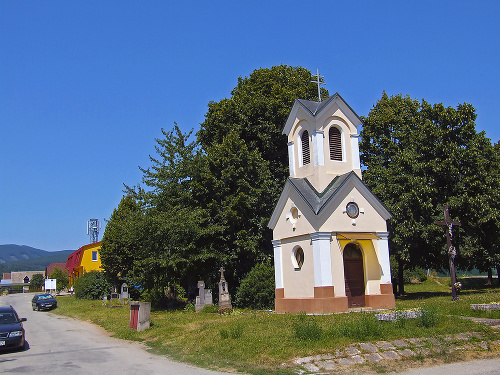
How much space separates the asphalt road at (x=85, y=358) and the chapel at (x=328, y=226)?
776cm

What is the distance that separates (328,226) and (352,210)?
5.32 feet

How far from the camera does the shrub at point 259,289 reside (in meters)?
24.0

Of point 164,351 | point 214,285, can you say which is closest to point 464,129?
point 214,285

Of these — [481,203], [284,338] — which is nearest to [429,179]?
[481,203]

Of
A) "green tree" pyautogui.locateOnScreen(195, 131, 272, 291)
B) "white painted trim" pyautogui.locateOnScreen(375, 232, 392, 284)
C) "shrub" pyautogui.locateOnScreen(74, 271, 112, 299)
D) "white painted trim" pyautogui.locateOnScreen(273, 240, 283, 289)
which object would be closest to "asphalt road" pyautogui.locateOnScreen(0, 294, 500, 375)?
"white painted trim" pyautogui.locateOnScreen(273, 240, 283, 289)

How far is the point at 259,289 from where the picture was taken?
24172mm

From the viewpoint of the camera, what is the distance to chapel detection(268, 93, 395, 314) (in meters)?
19.3

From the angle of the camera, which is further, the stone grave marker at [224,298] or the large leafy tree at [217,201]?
the large leafy tree at [217,201]

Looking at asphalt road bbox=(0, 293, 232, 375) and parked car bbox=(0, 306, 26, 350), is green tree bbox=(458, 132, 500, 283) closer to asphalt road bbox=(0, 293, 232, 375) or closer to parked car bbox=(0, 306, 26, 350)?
asphalt road bbox=(0, 293, 232, 375)

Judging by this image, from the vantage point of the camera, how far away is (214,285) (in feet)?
Answer: 95.8

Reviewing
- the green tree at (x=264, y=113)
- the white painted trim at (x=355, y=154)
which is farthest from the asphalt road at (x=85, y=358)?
the green tree at (x=264, y=113)

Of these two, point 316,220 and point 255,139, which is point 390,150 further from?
point 316,220

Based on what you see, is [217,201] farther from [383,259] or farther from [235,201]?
[383,259]

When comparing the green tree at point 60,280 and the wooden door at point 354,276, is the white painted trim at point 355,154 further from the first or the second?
the green tree at point 60,280
